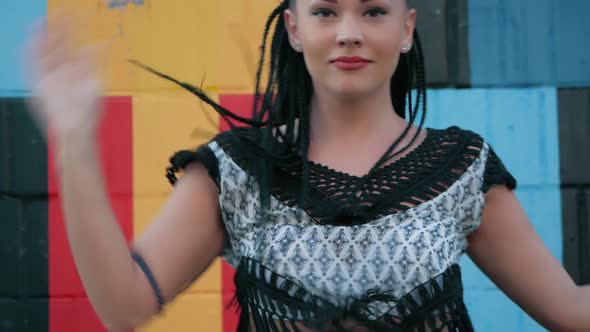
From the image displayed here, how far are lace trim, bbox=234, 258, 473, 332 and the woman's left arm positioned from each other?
142mm

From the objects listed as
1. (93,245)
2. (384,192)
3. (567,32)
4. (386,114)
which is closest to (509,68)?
(567,32)

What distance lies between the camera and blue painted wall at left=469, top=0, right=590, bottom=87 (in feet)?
8.08

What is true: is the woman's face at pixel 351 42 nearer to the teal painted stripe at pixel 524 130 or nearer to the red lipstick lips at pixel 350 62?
the red lipstick lips at pixel 350 62

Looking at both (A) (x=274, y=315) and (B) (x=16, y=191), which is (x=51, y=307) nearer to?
(B) (x=16, y=191)

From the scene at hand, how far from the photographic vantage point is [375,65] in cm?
141

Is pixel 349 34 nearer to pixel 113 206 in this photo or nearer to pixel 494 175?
pixel 494 175

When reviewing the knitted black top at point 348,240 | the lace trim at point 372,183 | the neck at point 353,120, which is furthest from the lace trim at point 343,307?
the neck at point 353,120

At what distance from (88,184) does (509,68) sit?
1680mm

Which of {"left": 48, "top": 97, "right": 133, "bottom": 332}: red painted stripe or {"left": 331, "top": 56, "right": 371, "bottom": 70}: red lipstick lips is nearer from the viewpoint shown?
{"left": 331, "top": 56, "right": 371, "bottom": 70}: red lipstick lips

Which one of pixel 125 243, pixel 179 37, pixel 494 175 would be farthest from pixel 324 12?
pixel 179 37

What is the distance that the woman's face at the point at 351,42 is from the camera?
138 centimetres

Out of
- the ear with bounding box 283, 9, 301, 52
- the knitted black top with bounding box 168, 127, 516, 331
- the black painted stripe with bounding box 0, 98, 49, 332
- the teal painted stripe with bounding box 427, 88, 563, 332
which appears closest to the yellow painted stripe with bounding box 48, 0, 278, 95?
the black painted stripe with bounding box 0, 98, 49, 332

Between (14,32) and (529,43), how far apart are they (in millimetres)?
1567

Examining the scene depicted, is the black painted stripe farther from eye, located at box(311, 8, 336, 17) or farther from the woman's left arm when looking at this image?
the woman's left arm
